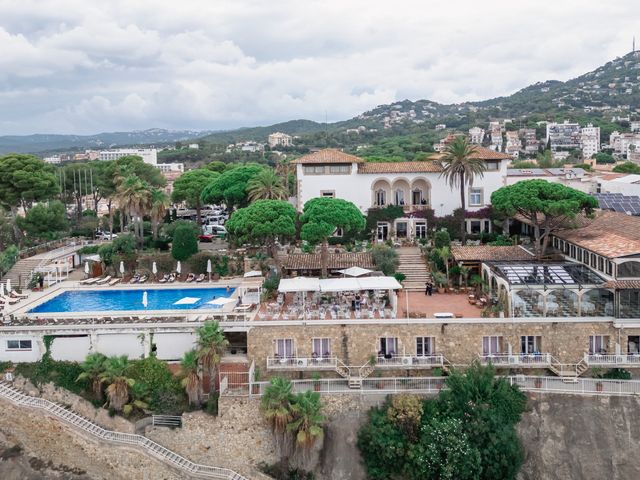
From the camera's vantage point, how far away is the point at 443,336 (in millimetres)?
26453

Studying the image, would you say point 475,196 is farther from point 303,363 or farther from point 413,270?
point 303,363

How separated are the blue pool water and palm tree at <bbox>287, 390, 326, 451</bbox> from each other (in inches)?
372

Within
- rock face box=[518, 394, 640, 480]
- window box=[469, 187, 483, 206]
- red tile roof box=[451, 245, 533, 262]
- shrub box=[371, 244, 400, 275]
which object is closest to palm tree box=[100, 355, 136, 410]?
shrub box=[371, 244, 400, 275]

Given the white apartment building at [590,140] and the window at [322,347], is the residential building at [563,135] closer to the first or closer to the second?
the white apartment building at [590,140]

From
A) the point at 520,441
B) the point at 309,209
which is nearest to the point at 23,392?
the point at 309,209

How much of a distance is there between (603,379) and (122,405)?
20.6m

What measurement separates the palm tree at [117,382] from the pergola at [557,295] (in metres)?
17.6

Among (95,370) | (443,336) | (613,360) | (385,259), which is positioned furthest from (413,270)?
(95,370)

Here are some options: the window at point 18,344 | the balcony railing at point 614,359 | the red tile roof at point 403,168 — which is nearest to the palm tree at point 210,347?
the window at point 18,344

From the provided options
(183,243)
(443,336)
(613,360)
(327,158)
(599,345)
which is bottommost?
(613,360)

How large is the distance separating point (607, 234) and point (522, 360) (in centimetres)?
991

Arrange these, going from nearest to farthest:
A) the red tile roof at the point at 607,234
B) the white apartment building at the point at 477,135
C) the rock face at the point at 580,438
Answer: the rock face at the point at 580,438 → the red tile roof at the point at 607,234 → the white apartment building at the point at 477,135

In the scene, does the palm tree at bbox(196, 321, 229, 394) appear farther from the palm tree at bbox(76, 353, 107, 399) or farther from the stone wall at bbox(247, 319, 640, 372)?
the palm tree at bbox(76, 353, 107, 399)

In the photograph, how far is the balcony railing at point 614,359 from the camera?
25.2 meters
